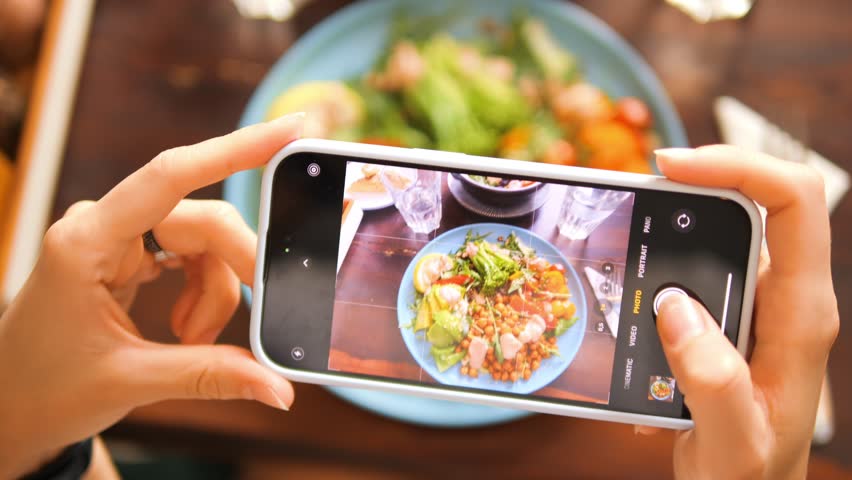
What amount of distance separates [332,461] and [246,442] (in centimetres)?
15

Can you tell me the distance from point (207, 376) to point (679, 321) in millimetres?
500

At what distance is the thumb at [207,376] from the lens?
2.16 feet

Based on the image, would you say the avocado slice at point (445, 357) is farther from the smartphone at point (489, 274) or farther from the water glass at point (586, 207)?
the water glass at point (586, 207)

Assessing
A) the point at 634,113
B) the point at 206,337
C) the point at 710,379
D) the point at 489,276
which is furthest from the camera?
the point at 634,113

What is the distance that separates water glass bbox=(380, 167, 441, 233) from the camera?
2.14ft

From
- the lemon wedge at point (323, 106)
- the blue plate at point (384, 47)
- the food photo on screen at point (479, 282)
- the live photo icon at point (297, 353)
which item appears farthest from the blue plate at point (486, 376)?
the lemon wedge at point (323, 106)

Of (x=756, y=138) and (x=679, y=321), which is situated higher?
(x=756, y=138)

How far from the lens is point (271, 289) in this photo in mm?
667

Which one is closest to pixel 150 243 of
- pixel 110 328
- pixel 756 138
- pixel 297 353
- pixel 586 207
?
pixel 110 328

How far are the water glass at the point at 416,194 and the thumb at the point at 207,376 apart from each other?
230 mm

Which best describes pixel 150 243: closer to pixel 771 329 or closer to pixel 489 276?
pixel 489 276

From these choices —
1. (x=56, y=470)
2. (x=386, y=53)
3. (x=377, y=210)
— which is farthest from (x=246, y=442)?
(x=386, y=53)

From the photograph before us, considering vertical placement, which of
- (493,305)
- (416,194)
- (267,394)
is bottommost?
(267,394)

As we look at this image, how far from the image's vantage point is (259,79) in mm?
1057
